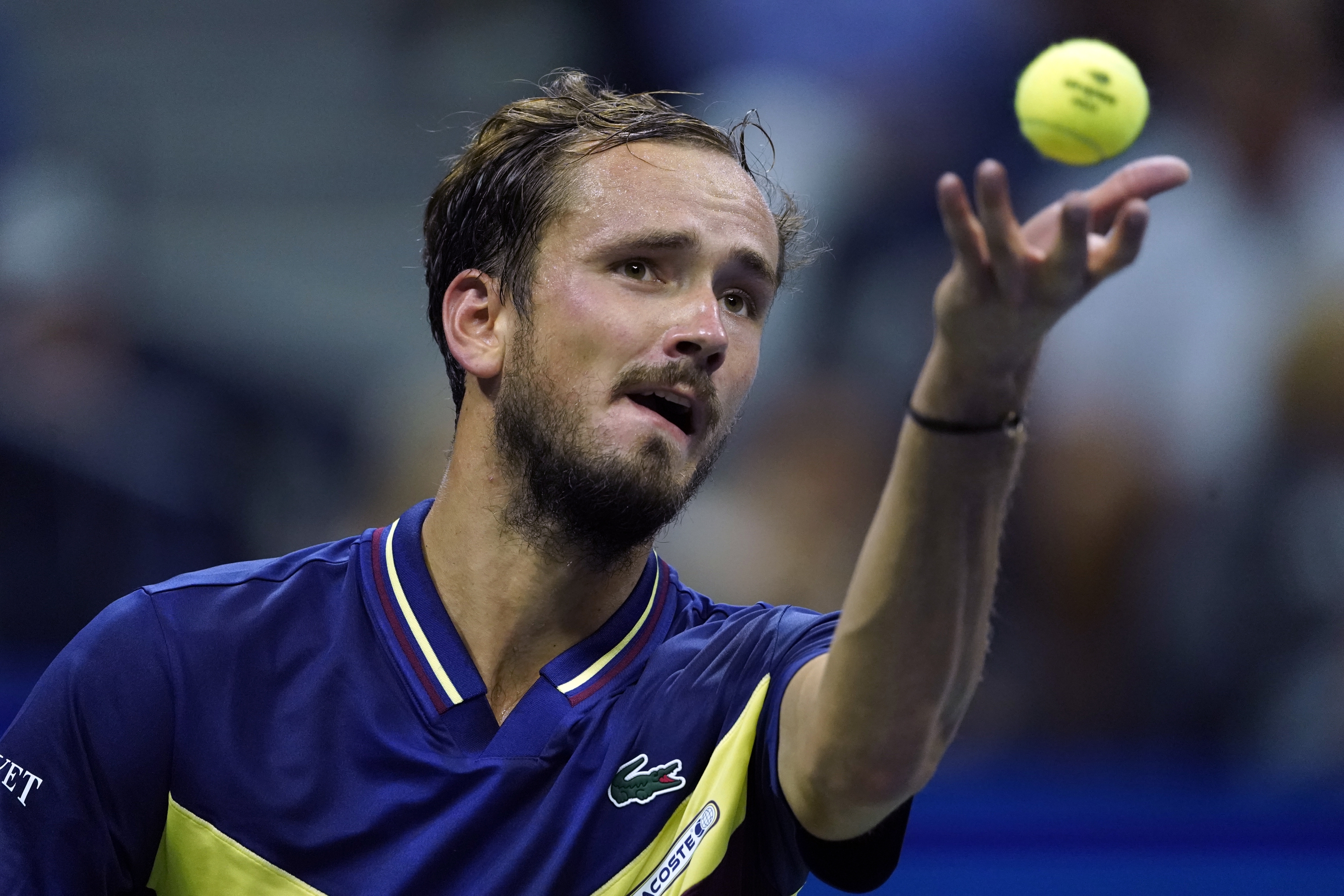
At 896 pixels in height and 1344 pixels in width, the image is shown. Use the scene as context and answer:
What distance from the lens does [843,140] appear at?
560 cm

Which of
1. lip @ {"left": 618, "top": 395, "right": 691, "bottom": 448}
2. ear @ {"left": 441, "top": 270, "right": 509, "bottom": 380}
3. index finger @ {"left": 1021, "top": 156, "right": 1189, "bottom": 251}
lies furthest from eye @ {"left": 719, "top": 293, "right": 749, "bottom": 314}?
index finger @ {"left": 1021, "top": 156, "right": 1189, "bottom": 251}

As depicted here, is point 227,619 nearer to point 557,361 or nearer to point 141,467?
point 557,361

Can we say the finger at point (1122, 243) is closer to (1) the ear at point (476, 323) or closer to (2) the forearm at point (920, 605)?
(2) the forearm at point (920, 605)

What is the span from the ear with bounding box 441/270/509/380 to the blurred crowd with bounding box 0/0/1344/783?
2478 millimetres

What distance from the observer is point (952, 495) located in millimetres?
1655

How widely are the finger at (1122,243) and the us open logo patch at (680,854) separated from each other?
3.39 ft

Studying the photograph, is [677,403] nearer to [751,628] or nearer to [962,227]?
[751,628]

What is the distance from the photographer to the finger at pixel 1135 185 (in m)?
1.55

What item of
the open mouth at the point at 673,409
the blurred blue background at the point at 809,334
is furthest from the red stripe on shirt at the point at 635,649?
the blurred blue background at the point at 809,334

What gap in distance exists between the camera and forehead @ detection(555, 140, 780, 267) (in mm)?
2553

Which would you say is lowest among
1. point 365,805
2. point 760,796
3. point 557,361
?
point 365,805

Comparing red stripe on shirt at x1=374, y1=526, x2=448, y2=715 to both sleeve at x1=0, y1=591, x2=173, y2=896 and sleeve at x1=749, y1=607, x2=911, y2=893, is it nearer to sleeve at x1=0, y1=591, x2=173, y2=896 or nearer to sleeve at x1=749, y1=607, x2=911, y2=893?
sleeve at x1=0, y1=591, x2=173, y2=896

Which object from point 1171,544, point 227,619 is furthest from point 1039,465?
point 227,619

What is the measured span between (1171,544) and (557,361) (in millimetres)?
3351
